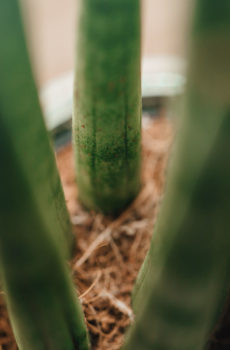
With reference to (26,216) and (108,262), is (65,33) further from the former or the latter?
(26,216)

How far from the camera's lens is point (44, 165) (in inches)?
11.7

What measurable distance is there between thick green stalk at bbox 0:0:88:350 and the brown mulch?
0.12 meters

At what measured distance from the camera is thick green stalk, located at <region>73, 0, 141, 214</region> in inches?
12.2

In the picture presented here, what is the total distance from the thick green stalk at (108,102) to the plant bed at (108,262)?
0.04 metres

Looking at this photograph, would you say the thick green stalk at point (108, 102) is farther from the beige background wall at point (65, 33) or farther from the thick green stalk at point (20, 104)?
the beige background wall at point (65, 33)

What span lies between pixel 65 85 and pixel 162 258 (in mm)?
559

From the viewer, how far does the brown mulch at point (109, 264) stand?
0.46 meters

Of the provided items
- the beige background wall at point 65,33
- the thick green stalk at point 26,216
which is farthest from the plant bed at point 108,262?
the beige background wall at point 65,33

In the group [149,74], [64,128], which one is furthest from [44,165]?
[149,74]

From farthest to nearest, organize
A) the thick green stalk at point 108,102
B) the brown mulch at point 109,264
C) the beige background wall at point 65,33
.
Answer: the beige background wall at point 65,33
the brown mulch at point 109,264
the thick green stalk at point 108,102

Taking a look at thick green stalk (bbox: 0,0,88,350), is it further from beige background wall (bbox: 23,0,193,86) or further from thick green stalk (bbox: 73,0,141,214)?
beige background wall (bbox: 23,0,193,86)

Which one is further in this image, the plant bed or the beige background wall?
the beige background wall

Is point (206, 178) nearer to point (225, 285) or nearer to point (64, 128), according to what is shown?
point (225, 285)

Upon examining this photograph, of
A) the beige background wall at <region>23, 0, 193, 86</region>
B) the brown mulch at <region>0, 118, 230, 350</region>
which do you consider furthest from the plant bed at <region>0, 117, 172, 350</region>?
the beige background wall at <region>23, 0, 193, 86</region>
